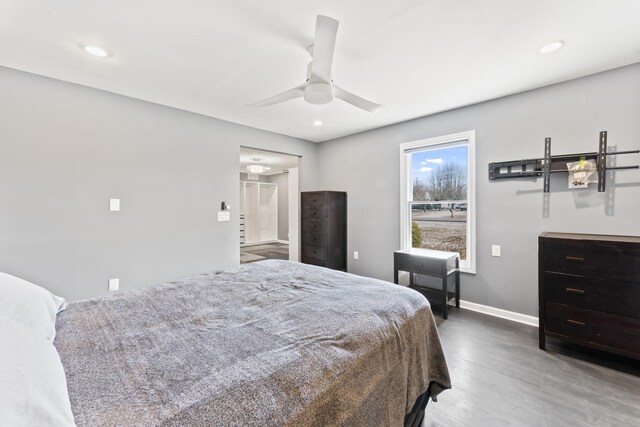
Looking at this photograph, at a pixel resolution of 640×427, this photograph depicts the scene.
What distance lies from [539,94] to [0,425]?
13.2ft

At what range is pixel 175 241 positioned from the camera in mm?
3311

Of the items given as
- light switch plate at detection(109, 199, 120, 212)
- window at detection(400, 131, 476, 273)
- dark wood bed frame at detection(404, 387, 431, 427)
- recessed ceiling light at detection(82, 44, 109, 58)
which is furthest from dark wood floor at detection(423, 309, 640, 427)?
recessed ceiling light at detection(82, 44, 109, 58)

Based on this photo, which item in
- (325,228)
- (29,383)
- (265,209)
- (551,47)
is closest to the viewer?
→ (29,383)

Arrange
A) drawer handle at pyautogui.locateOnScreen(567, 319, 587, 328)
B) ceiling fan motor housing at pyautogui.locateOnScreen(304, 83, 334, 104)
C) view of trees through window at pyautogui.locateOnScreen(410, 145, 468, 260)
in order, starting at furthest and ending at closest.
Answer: view of trees through window at pyautogui.locateOnScreen(410, 145, 468, 260), drawer handle at pyautogui.locateOnScreen(567, 319, 587, 328), ceiling fan motor housing at pyautogui.locateOnScreen(304, 83, 334, 104)

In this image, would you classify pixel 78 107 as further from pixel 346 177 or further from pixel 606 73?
pixel 606 73

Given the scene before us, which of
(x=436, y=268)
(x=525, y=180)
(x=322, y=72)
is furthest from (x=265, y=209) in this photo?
(x=322, y=72)

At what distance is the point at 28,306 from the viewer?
3.60ft

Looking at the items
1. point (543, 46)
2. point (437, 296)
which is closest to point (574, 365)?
point (437, 296)

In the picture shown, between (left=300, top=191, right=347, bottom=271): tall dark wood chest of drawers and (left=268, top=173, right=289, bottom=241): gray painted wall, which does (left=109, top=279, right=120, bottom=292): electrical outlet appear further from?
(left=268, top=173, right=289, bottom=241): gray painted wall

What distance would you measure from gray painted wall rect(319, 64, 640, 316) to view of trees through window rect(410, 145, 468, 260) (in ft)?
0.76

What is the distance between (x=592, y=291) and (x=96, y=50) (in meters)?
4.41

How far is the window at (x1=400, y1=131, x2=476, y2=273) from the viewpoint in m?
3.32

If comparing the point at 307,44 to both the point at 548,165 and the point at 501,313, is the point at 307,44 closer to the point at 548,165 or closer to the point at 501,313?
the point at 548,165

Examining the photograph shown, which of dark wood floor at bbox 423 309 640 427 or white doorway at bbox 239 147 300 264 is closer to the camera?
dark wood floor at bbox 423 309 640 427
